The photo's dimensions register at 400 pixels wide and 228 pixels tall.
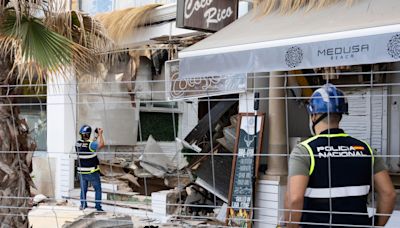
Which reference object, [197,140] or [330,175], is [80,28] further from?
[197,140]

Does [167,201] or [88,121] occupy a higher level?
[88,121]

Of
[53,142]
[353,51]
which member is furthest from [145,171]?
[353,51]

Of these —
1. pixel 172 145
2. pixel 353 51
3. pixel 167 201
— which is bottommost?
pixel 167 201

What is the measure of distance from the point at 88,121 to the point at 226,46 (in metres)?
6.00

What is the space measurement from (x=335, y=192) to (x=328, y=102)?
1.69 ft

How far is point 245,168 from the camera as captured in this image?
25.7 feet

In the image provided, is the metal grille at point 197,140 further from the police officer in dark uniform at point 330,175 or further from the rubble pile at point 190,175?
the police officer in dark uniform at point 330,175

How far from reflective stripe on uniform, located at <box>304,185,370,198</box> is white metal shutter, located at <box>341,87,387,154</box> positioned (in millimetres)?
4929

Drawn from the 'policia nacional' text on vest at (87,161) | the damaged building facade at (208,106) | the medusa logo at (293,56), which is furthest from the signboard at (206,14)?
the 'policia nacional' text on vest at (87,161)

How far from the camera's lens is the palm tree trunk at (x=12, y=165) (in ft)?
15.7

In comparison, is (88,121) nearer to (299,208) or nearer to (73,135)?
(73,135)

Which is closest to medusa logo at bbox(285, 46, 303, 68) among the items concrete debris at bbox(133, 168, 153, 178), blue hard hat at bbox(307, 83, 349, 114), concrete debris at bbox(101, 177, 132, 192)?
blue hard hat at bbox(307, 83, 349, 114)

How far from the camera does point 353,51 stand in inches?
204

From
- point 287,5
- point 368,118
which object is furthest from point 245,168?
point 287,5
